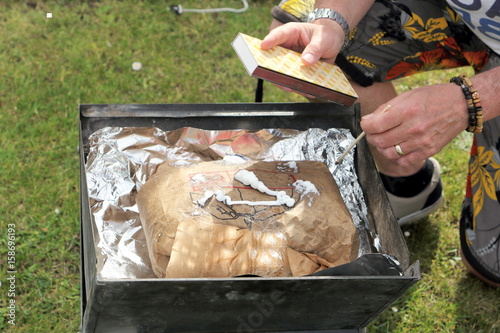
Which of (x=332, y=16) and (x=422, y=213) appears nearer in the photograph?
(x=332, y=16)

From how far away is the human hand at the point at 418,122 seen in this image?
1289 mm

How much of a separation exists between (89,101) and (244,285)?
4.69 feet

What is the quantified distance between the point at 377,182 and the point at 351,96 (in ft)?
0.76

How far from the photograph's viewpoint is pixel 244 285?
3.51 ft

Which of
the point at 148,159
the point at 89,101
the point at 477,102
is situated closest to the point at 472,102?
the point at 477,102

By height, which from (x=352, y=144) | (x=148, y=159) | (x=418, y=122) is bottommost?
(x=148, y=159)

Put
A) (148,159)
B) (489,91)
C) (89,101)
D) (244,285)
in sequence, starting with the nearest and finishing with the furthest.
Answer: (244,285) < (489,91) < (148,159) < (89,101)

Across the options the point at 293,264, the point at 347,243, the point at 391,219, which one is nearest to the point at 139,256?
the point at 293,264

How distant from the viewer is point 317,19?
1564 mm

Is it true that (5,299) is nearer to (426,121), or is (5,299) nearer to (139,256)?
(139,256)

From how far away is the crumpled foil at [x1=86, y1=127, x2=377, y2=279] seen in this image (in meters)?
1.26

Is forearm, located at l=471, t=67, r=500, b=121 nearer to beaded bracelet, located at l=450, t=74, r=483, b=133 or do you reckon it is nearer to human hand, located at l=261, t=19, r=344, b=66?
beaded bracelet, located at l=450, t=74, r=483, b=133

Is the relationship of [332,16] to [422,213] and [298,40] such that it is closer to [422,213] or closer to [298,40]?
[298,40]

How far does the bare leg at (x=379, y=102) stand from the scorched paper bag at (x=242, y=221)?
17.7 inches
